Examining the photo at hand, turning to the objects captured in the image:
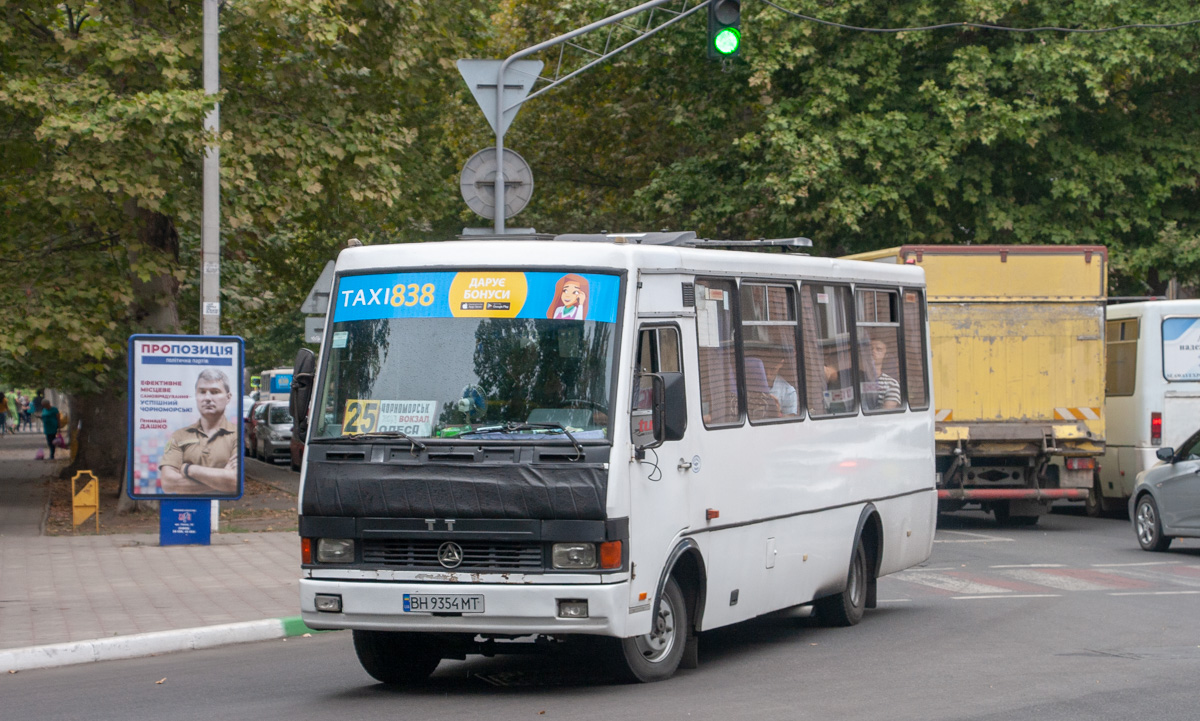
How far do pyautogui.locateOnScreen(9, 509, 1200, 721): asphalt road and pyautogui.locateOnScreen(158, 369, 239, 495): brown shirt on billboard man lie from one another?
5989 mm

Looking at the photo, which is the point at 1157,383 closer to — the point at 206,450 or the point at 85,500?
the point at 206,450

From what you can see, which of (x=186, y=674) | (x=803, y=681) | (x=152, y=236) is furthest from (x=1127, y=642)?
(x=152, y=236)

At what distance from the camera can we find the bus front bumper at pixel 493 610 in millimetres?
8344

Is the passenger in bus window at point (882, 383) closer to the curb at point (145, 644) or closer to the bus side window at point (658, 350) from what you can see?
the bus side window at point (658, 350)

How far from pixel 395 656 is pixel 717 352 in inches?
107

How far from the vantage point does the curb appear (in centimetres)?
1040

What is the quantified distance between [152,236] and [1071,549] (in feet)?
43.9

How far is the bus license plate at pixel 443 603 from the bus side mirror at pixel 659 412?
3.97 feet

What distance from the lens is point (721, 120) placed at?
29016 mm

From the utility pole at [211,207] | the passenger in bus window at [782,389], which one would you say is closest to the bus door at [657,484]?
the passenger in bus window at [782,389]

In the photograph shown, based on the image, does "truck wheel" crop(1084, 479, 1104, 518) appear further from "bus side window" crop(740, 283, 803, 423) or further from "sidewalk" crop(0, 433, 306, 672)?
"bus side window" crop(740, 283, 803, 423)

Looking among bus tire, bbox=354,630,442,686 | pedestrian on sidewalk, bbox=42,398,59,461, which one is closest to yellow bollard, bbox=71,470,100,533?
bus tire, bbox=354,630,442,686

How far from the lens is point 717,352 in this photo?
998 cm

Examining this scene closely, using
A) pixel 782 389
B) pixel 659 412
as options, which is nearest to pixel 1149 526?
pixel 782 389
